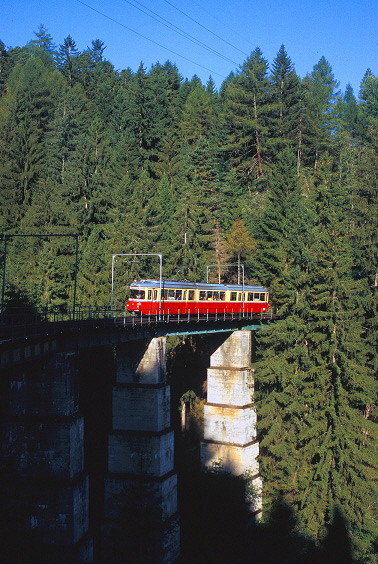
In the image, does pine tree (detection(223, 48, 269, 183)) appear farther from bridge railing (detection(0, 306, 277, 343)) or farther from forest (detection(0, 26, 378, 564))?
bridge railing (detection(0, 306, 277, 343))

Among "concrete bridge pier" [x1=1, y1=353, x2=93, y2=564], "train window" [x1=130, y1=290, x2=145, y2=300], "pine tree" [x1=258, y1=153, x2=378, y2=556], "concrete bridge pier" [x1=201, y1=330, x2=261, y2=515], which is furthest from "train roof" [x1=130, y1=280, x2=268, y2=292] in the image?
"concrete bridge pier" [x1=1, y1=353, x2=93, y2=564]

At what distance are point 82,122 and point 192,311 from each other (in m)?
45.9

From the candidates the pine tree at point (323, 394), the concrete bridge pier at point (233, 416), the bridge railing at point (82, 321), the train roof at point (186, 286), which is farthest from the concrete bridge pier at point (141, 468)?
the pine tree at point (323, 394)

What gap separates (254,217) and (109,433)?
108 ft

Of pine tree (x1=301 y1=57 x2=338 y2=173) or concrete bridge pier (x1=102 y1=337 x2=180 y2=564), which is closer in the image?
concrete bridge pier (x1=102 y1=337 x2=180 y2=564)

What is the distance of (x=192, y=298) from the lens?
43.4 metres

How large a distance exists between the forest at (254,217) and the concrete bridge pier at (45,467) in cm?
1557

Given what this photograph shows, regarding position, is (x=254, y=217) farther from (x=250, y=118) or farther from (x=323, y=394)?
(x=323, y=394)

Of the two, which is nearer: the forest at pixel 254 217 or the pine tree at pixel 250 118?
the forest at pixel 254 217

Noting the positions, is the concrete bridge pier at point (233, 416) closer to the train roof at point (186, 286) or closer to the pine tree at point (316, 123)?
the train roof at point (186, 286)

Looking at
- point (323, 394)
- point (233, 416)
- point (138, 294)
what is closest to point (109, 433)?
point (138, 294)

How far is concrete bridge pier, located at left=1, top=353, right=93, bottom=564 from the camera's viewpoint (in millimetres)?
25922

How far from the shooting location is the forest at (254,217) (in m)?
38.1

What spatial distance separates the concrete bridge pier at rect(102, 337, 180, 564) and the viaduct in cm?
5
